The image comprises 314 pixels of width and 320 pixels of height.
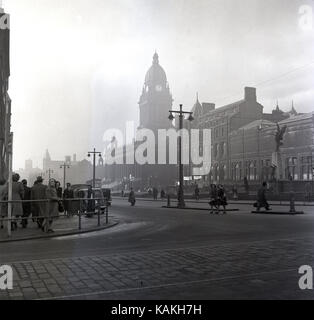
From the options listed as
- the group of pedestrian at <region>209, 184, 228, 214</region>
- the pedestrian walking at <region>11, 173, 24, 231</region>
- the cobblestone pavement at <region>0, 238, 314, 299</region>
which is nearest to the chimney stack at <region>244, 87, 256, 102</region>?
the group of pedestrian at <region>209, 184, 228, 214</region>

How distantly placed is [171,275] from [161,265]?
2.69 feet

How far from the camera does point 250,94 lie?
88.6 meters

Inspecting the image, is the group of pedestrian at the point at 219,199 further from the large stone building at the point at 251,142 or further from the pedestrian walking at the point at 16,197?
the large stone building at the point at 251,142

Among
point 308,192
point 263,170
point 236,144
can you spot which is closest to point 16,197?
point 308,192

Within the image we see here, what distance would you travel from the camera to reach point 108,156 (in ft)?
393

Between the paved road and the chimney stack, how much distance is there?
7901cm

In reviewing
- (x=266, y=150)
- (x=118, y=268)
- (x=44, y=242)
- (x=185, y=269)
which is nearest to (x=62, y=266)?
(x=118, y=268)

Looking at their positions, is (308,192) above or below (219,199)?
above

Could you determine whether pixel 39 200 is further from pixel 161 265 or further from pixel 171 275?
pixel 171 275

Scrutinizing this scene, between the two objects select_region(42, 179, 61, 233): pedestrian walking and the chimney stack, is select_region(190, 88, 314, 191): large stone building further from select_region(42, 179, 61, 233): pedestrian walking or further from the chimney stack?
select_region(42, 179, 61, 233): pedestrian walking

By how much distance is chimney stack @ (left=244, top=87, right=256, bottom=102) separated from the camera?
87787mm

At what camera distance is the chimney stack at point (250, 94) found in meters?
87.8

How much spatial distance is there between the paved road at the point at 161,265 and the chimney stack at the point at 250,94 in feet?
259

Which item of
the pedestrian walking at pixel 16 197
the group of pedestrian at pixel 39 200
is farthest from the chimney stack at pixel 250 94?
the pedestrian walking at pixel 16 197
